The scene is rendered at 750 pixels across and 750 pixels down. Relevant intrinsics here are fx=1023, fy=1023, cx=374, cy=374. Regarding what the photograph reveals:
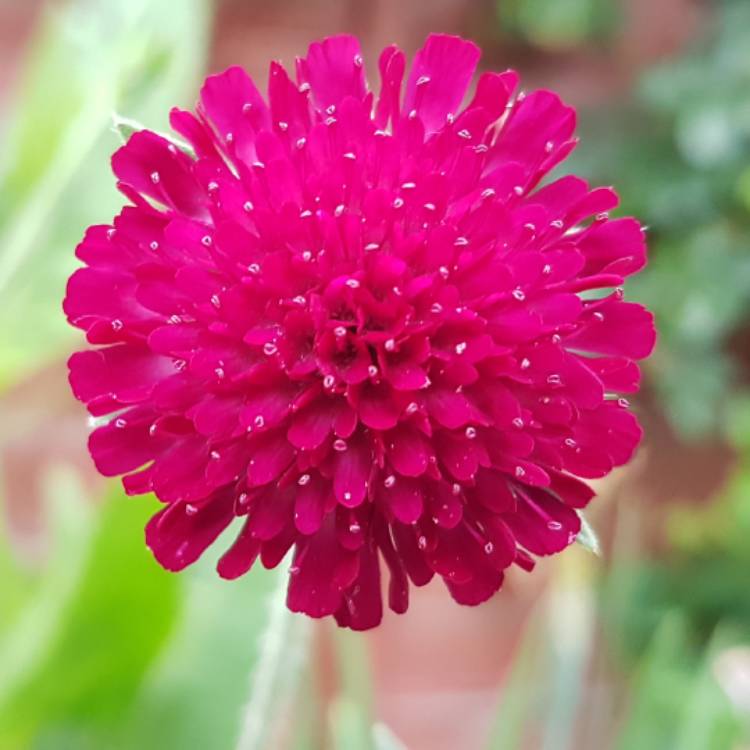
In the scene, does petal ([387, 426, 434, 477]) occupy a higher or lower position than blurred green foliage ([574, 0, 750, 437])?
lower

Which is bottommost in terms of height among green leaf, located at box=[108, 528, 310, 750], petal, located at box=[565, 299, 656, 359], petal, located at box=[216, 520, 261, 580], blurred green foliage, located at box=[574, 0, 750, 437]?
green leaf, located at box=[108, 528, 310, 750]

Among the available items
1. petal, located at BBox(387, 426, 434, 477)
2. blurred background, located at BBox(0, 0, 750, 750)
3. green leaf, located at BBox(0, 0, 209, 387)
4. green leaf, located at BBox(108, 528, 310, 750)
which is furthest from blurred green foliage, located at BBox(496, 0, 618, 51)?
petal, located at BBox(387, 426, 434, 477)

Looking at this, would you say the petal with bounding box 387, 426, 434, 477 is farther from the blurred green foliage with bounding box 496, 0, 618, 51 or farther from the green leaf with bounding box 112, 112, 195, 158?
the blurred green foliage with bounding box 496, 0, 618, 51

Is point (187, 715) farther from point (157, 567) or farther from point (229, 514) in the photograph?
point (229, 514)

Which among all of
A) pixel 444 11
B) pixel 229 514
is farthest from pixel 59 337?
pixel 444 11

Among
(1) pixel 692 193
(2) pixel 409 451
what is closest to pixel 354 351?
(2) pixel 409 451

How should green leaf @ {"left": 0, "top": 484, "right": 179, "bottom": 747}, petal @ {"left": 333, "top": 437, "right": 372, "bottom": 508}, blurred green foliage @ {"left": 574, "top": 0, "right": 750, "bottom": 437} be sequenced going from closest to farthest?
petal @ {"left": 333, "top": 437, "right": 372, "bottom": 508} → green leaf @ {"left": 0, "top": 484, "right": 179, "bottom": 747} → blurred green foliage @ {"left": 574, "top": 0, "right": 750, "bottom": 437}
